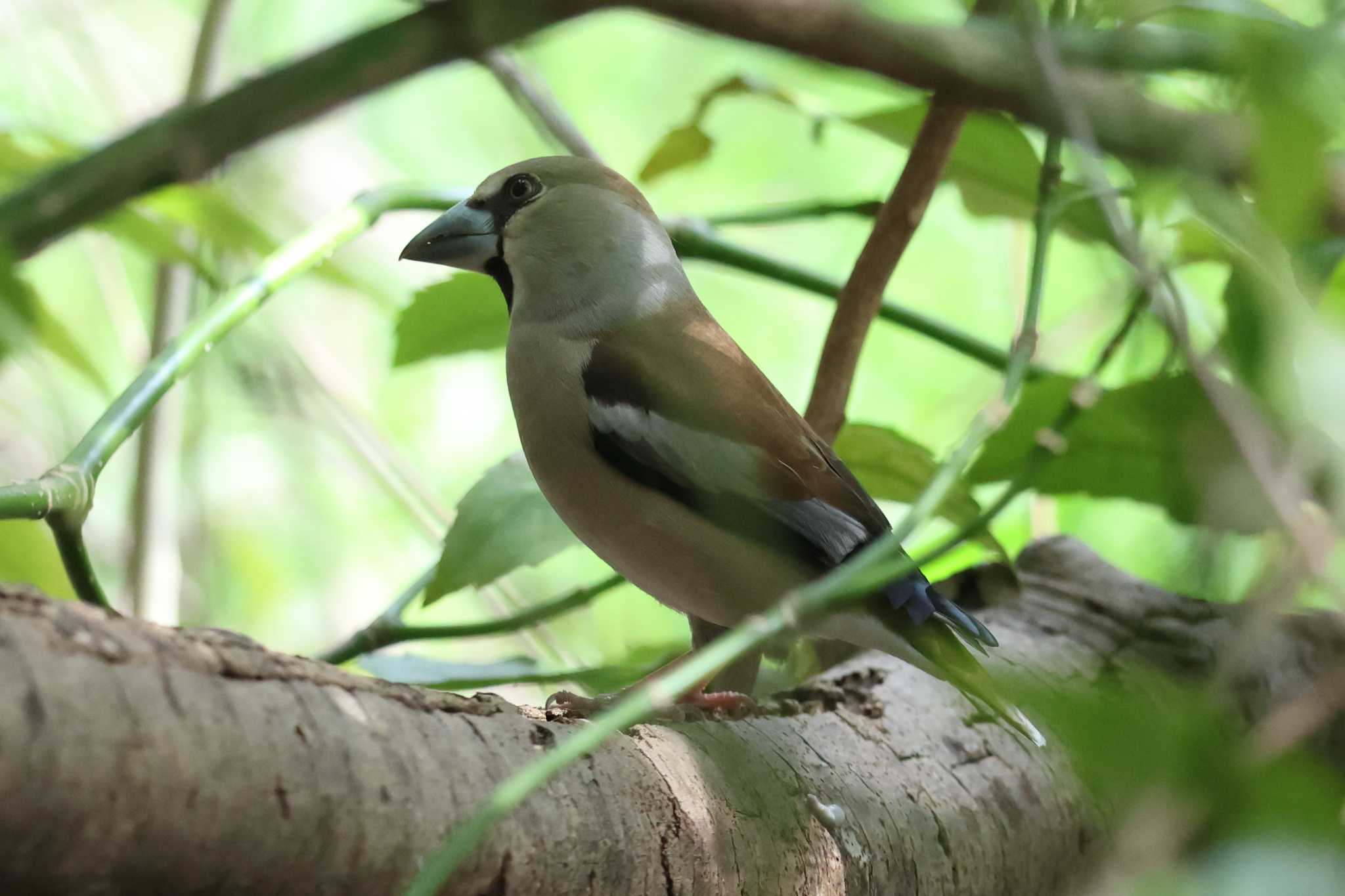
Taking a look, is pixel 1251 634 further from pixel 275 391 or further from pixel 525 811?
pixel 275 391

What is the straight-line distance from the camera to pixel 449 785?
44.5 inches

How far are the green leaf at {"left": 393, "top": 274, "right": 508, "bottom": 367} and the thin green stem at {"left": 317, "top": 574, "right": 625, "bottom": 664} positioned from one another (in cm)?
47

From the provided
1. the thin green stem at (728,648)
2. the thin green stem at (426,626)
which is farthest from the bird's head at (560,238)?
the thin green stem at (728,648)

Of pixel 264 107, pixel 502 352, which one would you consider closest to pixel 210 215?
pixel 264 107

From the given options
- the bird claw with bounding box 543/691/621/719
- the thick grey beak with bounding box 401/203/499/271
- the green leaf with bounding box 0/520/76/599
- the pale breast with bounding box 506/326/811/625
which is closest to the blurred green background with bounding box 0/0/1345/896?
the green leaf with bounding box 0/520/76/599

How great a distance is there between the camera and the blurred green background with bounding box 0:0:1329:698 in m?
2.62

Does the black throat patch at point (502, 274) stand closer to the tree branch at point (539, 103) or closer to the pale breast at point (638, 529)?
the tree branch at point (539, 103)

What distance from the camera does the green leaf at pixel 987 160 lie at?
2393mm

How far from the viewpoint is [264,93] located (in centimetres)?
123

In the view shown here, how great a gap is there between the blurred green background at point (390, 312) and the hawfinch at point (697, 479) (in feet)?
0.98

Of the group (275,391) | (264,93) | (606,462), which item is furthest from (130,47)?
(264,93)

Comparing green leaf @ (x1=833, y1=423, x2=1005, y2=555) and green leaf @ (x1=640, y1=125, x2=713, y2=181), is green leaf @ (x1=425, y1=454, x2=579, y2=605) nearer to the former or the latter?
green leaf @ (x1=833, y1=423, x2=1005, y2=555)

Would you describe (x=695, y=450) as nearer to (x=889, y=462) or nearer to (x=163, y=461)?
(x=889, y=462)

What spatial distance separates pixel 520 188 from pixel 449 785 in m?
1.70
